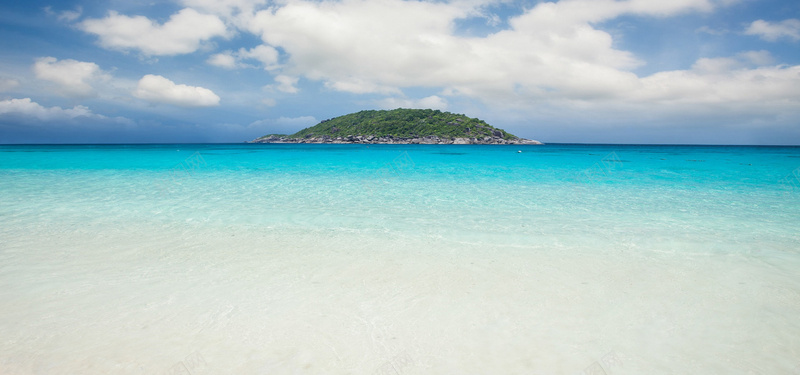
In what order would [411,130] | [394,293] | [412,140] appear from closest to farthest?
1. [394,293]
2. [412,140]
3. [411,130]

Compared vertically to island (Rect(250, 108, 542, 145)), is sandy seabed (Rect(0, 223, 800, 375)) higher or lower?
lower

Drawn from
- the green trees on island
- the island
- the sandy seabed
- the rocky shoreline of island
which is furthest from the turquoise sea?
the green trees on island

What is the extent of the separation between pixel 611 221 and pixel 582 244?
247 centimetres

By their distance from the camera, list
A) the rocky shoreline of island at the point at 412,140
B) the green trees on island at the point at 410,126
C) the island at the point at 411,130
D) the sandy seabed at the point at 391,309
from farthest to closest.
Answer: the green trees on island at the point at 410,126 → the island at the point at 411,130 → the rocky shoreline of island at the point at 412,140 → the sandy seabed at the point at 391,309

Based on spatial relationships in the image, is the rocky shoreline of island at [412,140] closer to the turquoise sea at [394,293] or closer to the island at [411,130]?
the island at [411,130]

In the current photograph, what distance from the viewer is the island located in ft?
398

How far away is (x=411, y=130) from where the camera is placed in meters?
124

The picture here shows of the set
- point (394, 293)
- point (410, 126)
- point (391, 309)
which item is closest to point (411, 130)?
point (410, 126)

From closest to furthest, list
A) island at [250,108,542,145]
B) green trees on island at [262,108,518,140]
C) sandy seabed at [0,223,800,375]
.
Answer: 1. sandy seabed at [0,223,800,375]
2. island at [250,108,542,145]
3. green trees on island at [262,108,518,140]

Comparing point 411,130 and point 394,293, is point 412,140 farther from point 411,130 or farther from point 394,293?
point 394,293

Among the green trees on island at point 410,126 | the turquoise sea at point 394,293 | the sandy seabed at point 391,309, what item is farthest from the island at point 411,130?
the sandy seabed at point 391,309

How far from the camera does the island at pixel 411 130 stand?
121163mm

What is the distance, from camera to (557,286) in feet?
14.6

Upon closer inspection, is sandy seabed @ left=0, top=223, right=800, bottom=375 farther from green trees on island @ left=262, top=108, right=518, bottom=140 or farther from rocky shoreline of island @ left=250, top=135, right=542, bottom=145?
green trees on island @ left=262, top=108, right=518, bottom=140
